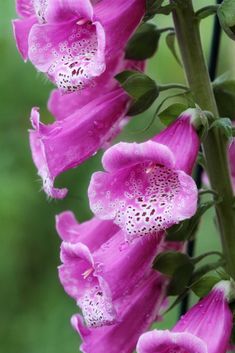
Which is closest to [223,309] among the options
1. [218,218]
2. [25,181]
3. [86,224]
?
[218,218]

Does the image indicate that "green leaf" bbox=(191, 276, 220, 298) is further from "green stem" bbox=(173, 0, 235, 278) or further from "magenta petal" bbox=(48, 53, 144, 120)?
"magenta petal" bbox=(48, 53, 144, 120)

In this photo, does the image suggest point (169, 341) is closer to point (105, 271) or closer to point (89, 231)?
point (105, 271)

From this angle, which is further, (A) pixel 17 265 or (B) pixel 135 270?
(A) pixel 17 265

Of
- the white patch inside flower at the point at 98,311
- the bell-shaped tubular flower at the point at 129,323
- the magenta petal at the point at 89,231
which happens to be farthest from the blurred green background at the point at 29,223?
the white patch inside flower at the point at 98,311

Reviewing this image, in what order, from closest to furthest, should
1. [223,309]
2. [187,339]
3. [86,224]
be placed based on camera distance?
[187,339] < [223,309] < [86,224]

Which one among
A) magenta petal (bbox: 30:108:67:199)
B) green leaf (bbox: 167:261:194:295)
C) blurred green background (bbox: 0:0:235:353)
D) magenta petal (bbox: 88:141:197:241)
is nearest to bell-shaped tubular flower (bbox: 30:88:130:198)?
magenta petal (bbox: 30:108:67:199)

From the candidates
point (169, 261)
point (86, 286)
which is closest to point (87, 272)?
point (86, 286)

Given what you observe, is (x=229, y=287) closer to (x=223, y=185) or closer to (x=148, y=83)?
(x=223, y=185)

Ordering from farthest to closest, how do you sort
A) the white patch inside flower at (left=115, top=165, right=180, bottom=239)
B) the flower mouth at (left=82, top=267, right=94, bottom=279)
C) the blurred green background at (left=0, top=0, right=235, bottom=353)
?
the blurred green background at (left=0, top=0, right=235, bottom=353) < the flower mouth at (left=82, top=267, right=94, bottom=279) < the white patch inside flower at (left=115, top=165, right=180, bottom=239)
